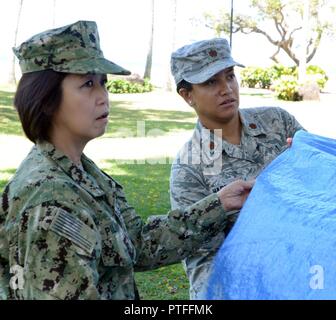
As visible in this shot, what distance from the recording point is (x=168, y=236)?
212cm

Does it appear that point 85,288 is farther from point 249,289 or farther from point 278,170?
point 278,170

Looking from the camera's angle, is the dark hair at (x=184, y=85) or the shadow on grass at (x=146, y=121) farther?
the shadow on grass at (x=146, y=121)

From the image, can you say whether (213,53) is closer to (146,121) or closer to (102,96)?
(102,96)

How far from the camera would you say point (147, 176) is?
8828 millimetres

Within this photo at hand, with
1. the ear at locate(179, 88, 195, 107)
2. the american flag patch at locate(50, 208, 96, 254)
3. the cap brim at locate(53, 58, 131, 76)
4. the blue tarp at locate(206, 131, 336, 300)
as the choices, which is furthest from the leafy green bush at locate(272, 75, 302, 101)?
the american flag patch at locate(50, 208, 96, 254)

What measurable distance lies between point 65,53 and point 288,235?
2.62ft

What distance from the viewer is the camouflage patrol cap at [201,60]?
2.58 m

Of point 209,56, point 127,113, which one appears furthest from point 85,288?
point 127,113

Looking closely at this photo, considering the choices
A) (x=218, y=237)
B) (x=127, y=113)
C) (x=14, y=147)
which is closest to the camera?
(x=218, y=237)

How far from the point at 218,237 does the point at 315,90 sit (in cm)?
1809

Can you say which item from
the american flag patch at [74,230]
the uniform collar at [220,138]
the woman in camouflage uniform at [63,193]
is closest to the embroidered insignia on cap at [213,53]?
the uniform collar at [220,138]

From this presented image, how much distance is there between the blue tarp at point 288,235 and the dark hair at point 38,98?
A: 0.73m

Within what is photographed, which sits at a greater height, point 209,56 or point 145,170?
point 209,56

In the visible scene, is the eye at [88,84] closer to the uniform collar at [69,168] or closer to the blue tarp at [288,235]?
the uniform collar at [69,168]
